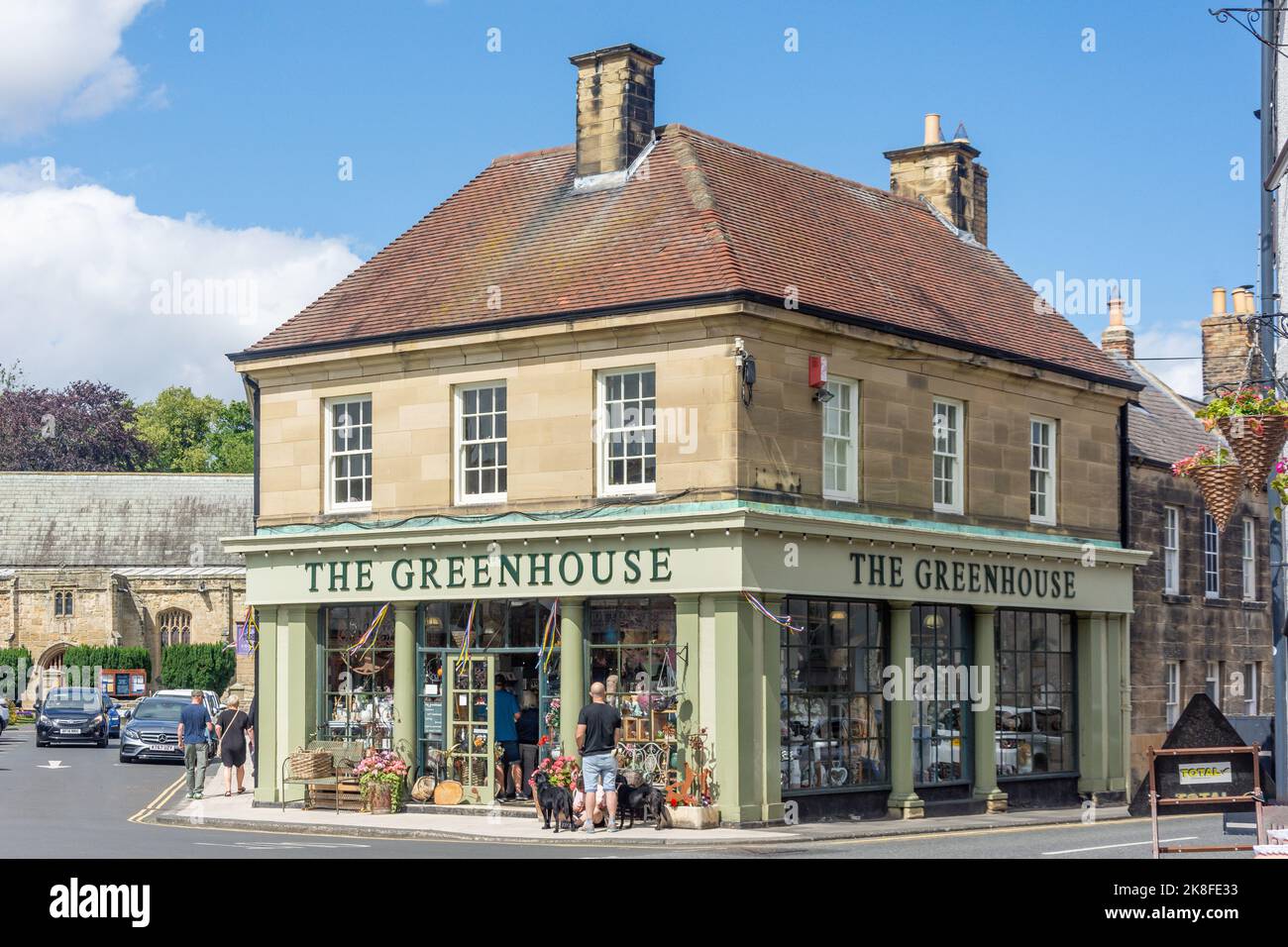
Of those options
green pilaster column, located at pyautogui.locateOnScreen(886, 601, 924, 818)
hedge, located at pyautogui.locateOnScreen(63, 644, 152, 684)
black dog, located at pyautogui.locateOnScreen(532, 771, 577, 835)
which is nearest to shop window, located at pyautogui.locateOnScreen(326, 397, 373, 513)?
black dog, located at pyautogui.locateOnScreen(532, 771, 577, 835)

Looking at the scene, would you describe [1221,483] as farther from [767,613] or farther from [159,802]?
[159,802]

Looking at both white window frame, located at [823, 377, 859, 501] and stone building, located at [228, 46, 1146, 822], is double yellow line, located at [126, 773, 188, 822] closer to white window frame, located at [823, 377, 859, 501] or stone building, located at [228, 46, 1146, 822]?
stone building, located at [228, 46, 1146, 822]

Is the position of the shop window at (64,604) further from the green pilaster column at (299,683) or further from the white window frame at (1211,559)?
the white window frame at (1211,559)

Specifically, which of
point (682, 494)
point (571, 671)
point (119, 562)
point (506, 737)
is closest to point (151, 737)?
point (506, 737)

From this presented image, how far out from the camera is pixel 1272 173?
18.2 metres

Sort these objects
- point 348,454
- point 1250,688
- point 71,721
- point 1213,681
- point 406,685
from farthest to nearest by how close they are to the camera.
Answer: point 71,721 < point 1250,688 < point 1213,681 < point 348,454 < point 406,685

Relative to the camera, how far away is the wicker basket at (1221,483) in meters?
16.7

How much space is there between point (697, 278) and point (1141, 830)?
916 centimetres

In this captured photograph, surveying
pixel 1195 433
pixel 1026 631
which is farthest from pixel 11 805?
pixel 1195 433

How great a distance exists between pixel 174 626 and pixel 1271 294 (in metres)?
66.7

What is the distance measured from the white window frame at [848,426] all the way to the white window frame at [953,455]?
189 cm

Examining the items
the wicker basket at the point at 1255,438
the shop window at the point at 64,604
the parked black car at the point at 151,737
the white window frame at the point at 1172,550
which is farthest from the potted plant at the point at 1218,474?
the shop window at the point at 64,604

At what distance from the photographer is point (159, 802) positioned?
97.5ft
